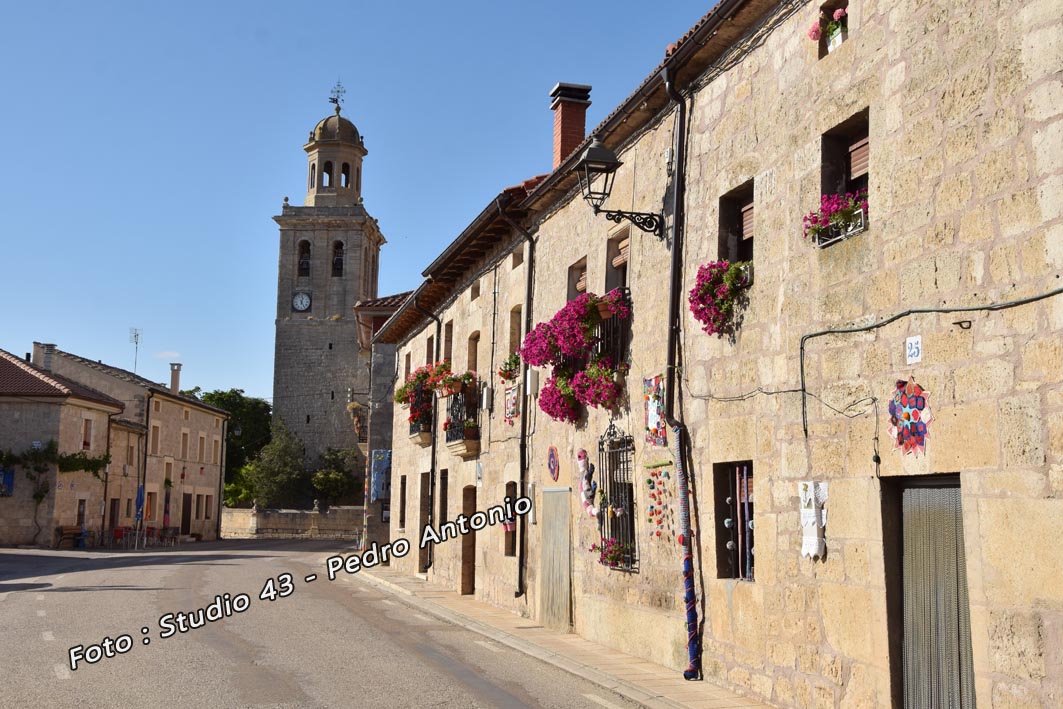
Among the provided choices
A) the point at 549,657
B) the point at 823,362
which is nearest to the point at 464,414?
the point at 549,657

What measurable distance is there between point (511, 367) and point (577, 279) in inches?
113

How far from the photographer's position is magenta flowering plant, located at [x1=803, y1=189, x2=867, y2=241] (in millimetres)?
7730

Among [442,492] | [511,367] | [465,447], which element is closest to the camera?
[511,367]

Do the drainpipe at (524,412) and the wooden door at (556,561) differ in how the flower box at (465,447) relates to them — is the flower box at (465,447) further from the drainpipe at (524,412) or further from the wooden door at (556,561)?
the wooden door at (556,561)

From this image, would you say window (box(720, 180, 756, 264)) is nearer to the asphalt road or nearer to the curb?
the curb

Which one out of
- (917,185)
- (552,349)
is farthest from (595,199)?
(917,185)

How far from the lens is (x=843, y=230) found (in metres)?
7.87

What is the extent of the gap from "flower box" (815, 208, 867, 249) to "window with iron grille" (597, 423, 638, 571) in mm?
4029

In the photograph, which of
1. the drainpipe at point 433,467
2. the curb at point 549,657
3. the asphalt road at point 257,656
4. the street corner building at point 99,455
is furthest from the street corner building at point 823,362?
the street corner building at point 99,455

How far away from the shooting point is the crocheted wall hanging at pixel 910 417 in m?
6.86

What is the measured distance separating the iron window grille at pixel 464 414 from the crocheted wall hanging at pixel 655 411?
305 inches

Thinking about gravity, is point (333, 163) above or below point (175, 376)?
above

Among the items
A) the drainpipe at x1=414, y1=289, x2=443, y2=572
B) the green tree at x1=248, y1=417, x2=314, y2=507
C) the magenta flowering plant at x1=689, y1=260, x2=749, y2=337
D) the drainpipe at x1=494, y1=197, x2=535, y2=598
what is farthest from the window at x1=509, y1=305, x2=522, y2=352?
the green tree at x1=248, y1=417, x2=314, y2=507

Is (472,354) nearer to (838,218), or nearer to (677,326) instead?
(677,326)
